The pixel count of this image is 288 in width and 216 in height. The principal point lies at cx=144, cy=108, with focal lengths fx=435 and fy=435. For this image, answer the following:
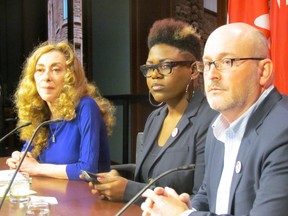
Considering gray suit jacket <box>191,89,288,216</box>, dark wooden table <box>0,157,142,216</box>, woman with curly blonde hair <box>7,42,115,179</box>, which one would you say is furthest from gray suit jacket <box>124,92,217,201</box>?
gray suit jacket <box>191,89,288,216</box>

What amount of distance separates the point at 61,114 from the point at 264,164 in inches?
53.5

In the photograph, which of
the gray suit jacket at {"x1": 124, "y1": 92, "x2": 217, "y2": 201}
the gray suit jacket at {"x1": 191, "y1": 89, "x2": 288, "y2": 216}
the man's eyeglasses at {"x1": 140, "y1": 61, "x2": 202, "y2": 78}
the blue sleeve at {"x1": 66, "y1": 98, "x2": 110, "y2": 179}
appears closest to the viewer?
the gray suit jacket at {"x1": 191, "y1": 89, "x2": 288, "y2": 216}

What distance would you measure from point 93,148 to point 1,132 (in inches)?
112

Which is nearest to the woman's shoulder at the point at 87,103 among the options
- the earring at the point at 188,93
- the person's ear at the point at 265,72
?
the earring at the point at 188,93

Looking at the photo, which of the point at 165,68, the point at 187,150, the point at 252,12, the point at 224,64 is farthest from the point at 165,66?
the point at 252,12

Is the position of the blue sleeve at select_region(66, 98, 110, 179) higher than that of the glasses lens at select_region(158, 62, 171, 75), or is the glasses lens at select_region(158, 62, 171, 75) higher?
the glasses lens at select_region(158, 62, 171, 75)

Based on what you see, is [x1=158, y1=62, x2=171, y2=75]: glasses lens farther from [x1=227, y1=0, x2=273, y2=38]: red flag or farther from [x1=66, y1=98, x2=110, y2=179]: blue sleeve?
[x1=227, y1=0, x2=273, y2=38]: red flag

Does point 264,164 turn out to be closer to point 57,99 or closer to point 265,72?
point 265,72

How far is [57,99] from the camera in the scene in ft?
7.79

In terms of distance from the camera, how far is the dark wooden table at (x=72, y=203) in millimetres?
1508

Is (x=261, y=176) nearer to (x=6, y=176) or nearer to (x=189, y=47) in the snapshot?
(x=189, y=47)

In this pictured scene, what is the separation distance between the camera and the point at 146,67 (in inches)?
82.5

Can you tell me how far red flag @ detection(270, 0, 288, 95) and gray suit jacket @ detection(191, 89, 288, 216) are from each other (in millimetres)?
1063

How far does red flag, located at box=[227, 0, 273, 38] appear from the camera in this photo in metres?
2.57
